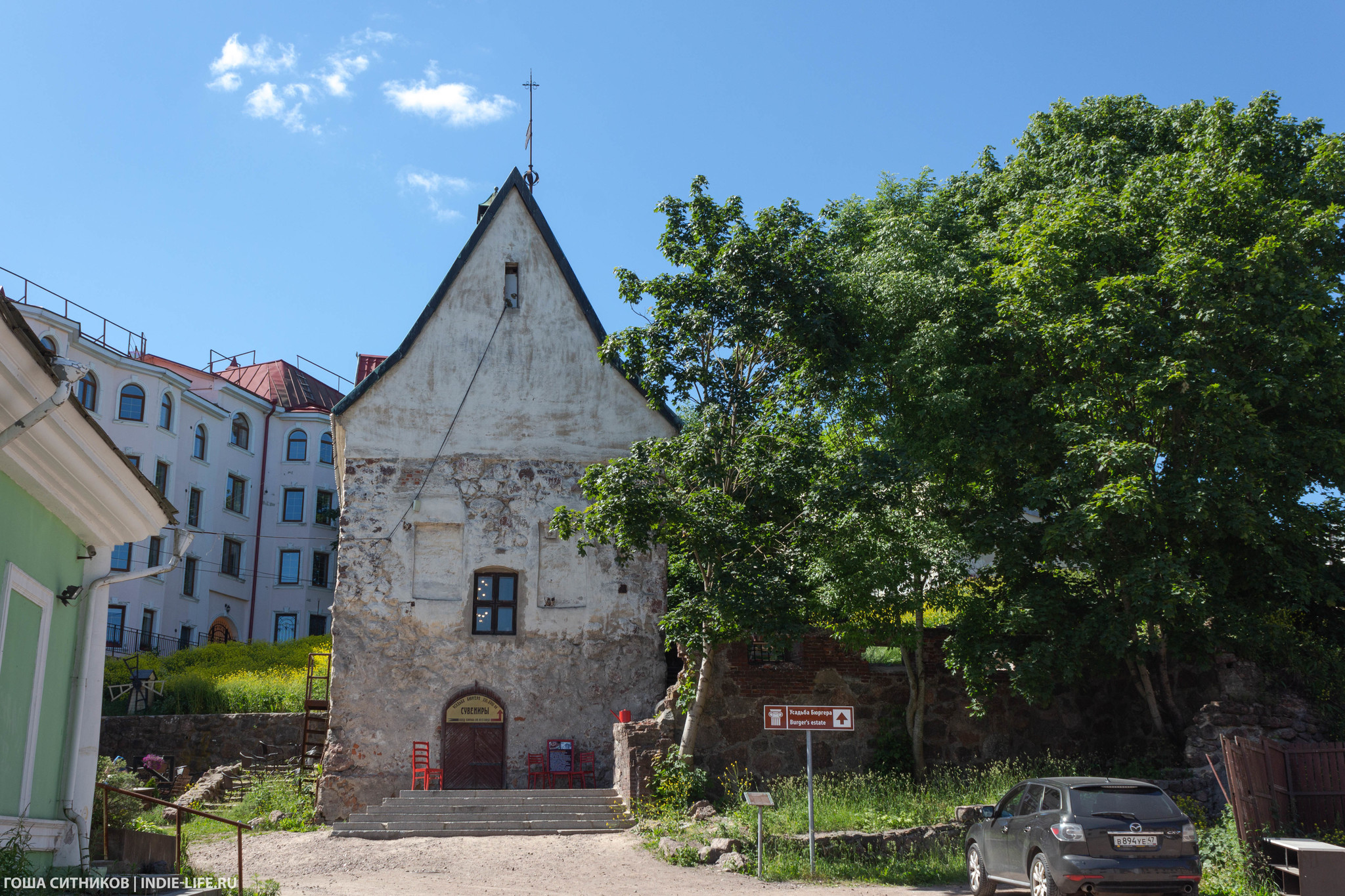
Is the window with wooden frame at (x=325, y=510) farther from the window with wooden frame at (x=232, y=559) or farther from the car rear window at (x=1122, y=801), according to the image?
the car rear window at (x=1122, y=801)

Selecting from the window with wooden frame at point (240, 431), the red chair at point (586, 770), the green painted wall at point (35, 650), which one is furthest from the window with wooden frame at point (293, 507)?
the green painted wall at point (35, 650)

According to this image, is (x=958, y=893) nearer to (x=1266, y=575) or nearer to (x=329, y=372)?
(x=1266, y=575)

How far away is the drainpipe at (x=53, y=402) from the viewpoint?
5883mm

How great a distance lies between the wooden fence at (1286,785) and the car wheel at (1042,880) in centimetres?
326

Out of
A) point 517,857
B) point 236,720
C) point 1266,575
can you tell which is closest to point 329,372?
point 236,720

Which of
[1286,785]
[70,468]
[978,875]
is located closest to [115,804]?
[70,468]

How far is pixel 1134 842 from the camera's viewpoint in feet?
33.4

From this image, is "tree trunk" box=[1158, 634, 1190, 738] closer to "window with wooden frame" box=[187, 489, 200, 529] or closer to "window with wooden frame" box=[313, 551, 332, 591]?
"window with wooden frame" box=[187, 489, 200, 529]

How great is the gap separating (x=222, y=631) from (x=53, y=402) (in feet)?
132

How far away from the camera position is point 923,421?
18578mm

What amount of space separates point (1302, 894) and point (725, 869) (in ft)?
21.9

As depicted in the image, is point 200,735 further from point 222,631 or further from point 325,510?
point 325,510

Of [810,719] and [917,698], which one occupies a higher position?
[917,698]

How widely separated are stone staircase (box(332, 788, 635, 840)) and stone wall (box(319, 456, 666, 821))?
2243mm
